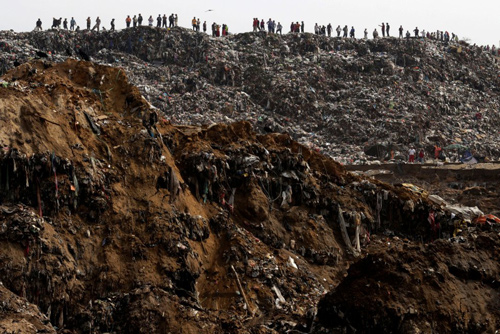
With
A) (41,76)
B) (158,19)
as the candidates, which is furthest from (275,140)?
(158,19)

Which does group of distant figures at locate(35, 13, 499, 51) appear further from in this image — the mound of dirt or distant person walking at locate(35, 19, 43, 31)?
the mound of dirt

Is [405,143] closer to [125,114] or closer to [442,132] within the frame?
[442,132]

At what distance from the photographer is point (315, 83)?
3431cm

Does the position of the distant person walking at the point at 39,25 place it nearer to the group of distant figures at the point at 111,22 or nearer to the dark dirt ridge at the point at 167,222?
the group of distant figures at the point at 111,22

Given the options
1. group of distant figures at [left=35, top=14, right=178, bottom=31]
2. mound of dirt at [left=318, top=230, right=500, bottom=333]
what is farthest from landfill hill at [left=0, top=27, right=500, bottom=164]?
mound of dirt at [left=318, top=230, right=500, bottom=333]

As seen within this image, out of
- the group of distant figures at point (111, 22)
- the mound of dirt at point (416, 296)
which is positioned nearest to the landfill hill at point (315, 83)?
the group of distant figures at point (111, 22)

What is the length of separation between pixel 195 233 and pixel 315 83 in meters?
24.9

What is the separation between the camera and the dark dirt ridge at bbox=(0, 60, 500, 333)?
27.4ft

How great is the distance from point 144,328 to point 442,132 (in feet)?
87.8

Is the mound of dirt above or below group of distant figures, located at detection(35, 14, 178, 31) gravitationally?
below

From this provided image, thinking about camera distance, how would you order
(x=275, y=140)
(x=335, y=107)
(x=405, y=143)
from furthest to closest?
→ (x=335, y=107), (x=405, y=143), (x=275, y=140)

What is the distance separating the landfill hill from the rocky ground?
13.2m

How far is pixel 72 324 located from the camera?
8148 mm

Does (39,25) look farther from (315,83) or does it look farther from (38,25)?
(315,83)
